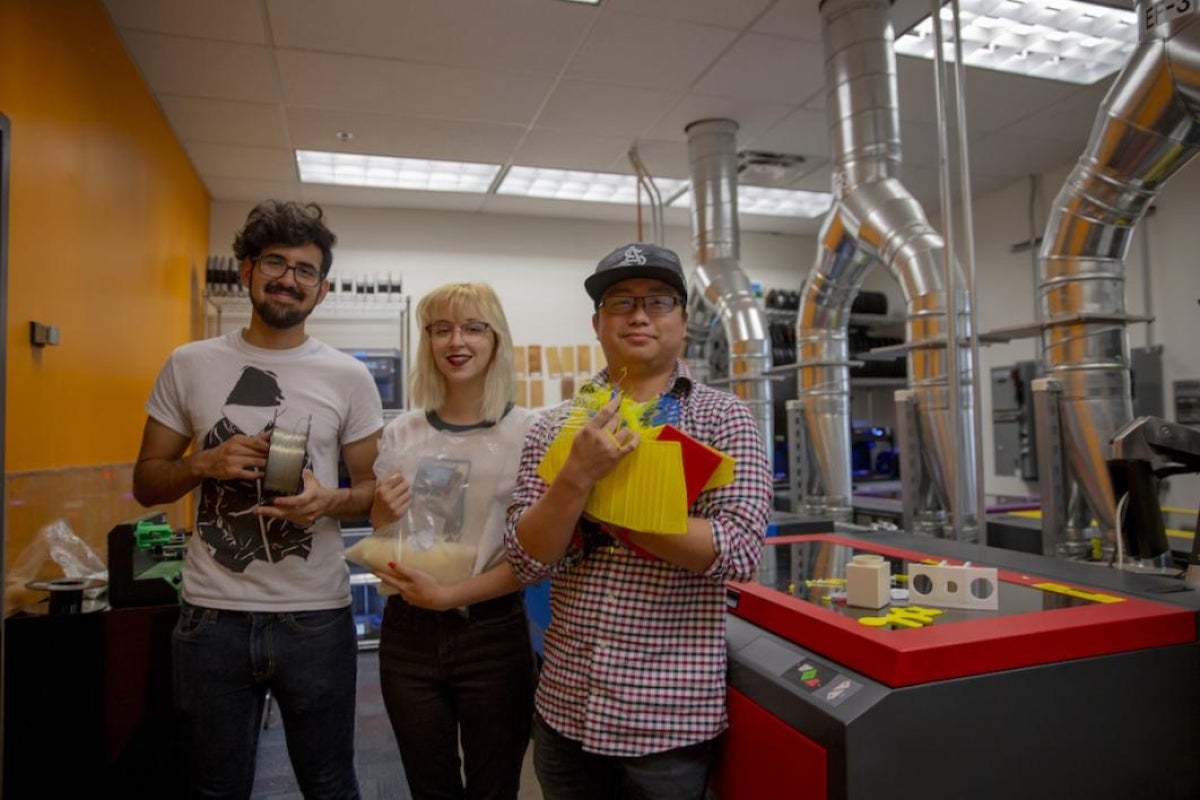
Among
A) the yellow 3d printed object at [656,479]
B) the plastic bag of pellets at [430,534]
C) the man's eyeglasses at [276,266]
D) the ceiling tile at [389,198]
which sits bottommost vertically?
the plastic bag of pellets at [430,534]

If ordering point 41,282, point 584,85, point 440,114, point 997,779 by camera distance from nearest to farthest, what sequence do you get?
point 997,779
point 41,282
point 584,85
point 440,114

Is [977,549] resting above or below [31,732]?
above

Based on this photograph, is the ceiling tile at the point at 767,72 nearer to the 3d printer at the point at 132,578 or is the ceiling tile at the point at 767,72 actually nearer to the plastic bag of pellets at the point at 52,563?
the 3d printer at the point at 132,578

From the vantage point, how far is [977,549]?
1.63 m

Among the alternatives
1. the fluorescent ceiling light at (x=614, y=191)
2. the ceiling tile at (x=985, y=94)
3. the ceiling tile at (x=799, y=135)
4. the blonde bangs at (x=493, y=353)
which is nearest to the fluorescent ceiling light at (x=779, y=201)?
the fluorescent ceiling light at (x=614, y=191)

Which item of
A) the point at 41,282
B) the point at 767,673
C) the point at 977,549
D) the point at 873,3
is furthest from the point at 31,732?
the point at 873,3

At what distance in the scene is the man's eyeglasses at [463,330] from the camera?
134 cm

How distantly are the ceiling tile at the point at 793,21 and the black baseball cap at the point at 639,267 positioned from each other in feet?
7.06

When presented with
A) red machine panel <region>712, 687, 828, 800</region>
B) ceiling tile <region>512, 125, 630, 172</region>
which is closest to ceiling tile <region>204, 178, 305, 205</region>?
ceiling tile <region>512, 125, 630, 172</region>

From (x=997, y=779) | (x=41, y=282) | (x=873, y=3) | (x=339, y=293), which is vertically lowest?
(x=997, y=779)

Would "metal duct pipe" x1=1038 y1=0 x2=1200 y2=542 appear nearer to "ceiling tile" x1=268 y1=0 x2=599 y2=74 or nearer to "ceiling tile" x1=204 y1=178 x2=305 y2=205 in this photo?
"ceiling tile" x1=268 y1=0 x2=599 y2=74

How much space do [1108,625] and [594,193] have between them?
4442 millimetres

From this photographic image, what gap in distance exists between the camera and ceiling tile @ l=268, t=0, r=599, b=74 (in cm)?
272

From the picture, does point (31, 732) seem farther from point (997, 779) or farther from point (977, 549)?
point (977, 549)
